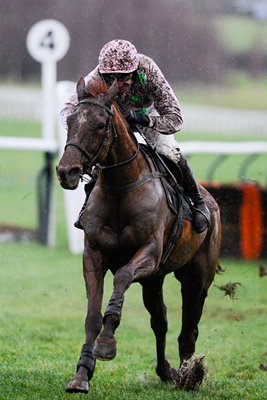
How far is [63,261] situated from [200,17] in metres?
8.71

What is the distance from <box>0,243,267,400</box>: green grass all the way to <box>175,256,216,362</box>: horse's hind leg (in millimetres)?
267

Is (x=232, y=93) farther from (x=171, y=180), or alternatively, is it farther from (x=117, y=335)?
(x=171, y=180)

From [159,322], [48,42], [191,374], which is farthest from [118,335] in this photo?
[48,42]

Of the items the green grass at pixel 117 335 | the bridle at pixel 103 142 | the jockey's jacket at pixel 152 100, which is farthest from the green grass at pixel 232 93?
the bridle at pixel 103 142

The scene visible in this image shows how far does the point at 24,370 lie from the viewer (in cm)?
871

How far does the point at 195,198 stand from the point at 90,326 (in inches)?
62.7

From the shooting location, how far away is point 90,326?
707cm

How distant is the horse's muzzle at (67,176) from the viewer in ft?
21.8

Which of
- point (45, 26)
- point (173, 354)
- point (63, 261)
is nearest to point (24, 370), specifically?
point (173, 354)

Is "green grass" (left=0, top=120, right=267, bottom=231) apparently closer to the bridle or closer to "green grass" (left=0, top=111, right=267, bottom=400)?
"green grass" (left=0, top=111, right=267, bottom=400)

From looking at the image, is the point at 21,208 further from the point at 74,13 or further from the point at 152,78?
the point at 152,78

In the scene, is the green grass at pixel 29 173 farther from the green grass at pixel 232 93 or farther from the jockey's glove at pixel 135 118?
the jockey's glove at pixel 135 118

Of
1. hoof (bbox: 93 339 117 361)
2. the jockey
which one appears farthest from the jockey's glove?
hoof (bbox: 93 339 117 361)

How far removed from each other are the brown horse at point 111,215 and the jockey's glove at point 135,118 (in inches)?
4.8
